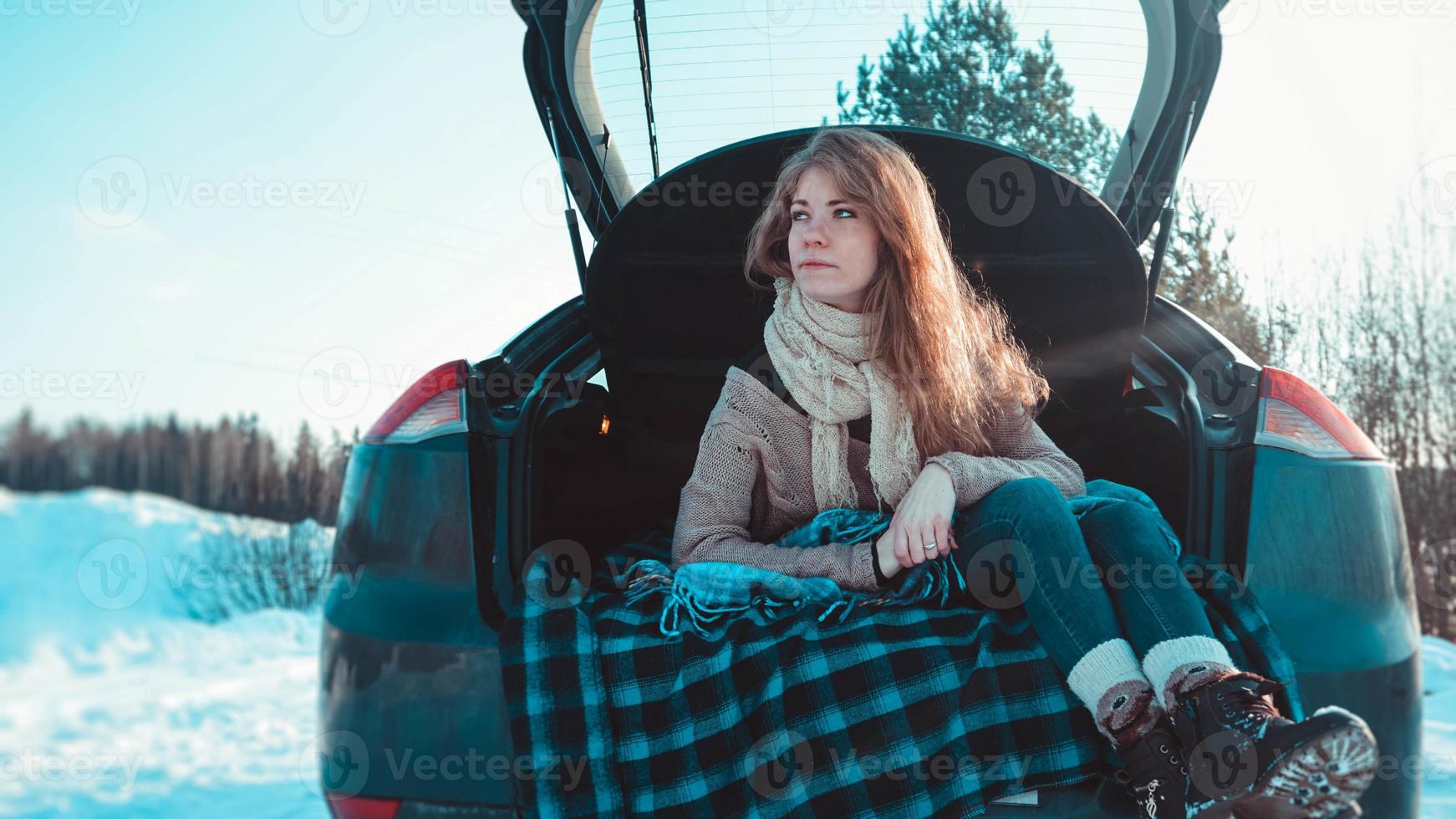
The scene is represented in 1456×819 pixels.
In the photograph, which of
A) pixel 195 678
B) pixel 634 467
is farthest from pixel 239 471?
pixel 634 467

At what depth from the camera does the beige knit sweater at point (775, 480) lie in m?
1.39

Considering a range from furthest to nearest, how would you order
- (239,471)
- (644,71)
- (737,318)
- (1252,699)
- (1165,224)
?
1. (239,471)
2. (644,71)
3. (737,318)
4. (1165,224)
5. (1252,699)

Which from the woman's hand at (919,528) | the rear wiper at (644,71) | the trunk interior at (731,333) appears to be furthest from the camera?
the rear wiper at (644,71)

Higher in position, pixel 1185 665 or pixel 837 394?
pixel 837 394

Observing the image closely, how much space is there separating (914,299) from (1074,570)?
63 cm

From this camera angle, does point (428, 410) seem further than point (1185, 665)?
Yes

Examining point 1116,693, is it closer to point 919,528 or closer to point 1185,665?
point 1185,665

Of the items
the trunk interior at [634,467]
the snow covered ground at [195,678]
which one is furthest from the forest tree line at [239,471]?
the trunk interior at [634,467]

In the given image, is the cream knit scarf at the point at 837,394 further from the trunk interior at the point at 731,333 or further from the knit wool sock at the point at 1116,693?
the knit wool sock at the point at 1116,693

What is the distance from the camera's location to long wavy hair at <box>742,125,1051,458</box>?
5.24ft

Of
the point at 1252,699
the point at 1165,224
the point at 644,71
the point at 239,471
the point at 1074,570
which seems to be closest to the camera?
the point at 1252,699

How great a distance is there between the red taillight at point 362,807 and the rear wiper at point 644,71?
1.45 metres

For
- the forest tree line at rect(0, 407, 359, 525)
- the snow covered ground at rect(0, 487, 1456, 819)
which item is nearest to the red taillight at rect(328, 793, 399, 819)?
the snow covered ground at rect(0, 487, 1456, 819)

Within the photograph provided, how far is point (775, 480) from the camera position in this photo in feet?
5.29
